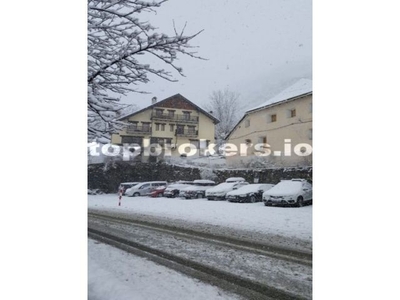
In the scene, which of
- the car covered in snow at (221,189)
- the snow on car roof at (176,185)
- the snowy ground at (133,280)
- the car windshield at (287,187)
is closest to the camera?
the snowy ground at (133,280)

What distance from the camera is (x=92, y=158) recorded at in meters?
2.01

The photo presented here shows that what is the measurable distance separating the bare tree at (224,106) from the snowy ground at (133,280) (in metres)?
0.85

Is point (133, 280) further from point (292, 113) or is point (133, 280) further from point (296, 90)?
point (296, 90)

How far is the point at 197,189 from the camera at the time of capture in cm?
192

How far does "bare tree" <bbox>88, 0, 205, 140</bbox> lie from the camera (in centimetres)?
202

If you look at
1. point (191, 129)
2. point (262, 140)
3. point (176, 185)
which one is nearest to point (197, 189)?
point (176, 185)

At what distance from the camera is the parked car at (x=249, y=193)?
1.79 meters

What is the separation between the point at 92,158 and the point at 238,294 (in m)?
1.13

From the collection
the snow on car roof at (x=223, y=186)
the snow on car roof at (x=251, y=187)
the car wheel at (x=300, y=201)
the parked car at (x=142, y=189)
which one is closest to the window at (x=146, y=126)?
the parked car at (x=142, y=189)

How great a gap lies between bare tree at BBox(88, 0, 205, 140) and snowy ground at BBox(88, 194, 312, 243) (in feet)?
1.46

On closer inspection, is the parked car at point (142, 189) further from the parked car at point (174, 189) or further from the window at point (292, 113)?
the window at point (292, 113)

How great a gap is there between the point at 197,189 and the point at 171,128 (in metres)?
0.39
